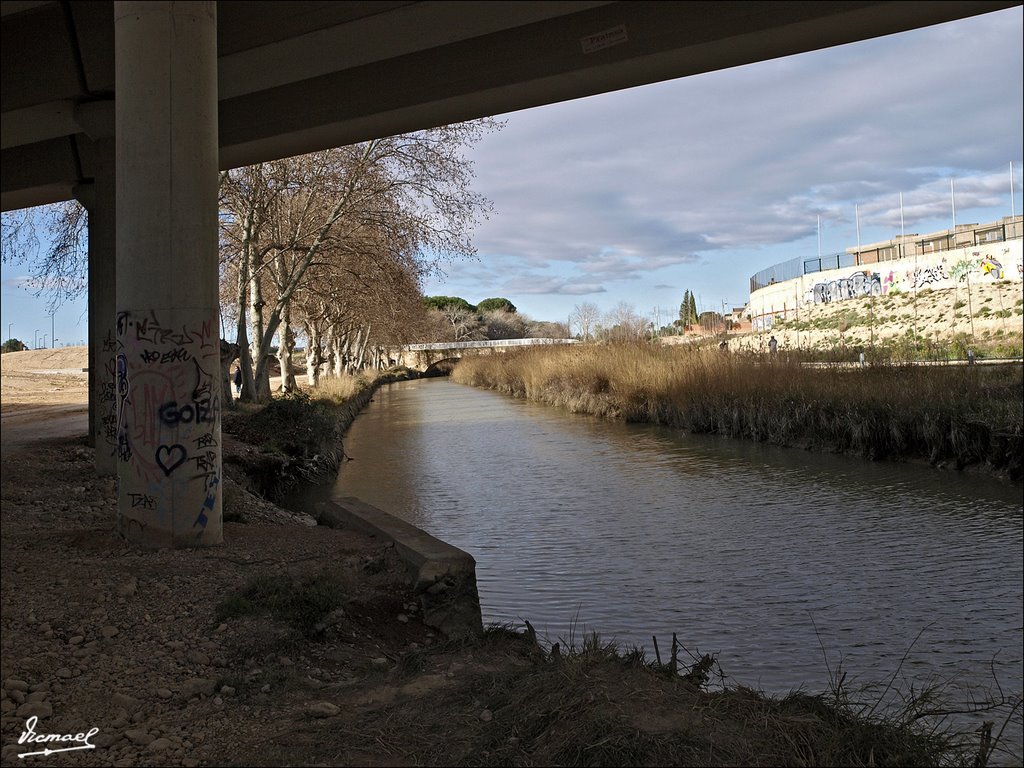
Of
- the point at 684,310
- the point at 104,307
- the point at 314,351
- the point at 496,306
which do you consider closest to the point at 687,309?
the point at 684,310

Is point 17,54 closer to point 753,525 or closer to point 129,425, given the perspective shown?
point 129,425

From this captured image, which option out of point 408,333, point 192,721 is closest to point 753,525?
point 192,721

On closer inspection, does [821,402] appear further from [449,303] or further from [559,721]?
[449,303]

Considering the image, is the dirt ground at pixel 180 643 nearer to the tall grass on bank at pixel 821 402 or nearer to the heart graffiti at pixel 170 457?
the heart graffiti at pixel 170 457

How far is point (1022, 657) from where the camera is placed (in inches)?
224

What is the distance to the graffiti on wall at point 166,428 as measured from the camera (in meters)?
6.13

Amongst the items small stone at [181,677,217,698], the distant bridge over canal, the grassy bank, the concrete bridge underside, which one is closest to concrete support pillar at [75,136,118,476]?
the concrete bridge underside

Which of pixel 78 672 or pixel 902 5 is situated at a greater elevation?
pixel 902 5

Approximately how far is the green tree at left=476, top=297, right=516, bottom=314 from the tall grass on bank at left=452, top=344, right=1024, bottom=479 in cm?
10207

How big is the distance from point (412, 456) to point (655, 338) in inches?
→ 551

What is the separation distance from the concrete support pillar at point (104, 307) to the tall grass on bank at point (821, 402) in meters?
12.0

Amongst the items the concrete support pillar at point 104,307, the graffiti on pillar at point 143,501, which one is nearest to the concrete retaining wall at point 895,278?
the concrete support pillar at point 104,307

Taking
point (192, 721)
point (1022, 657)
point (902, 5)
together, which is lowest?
point (1022, 657)

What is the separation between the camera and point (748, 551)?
877 cm
